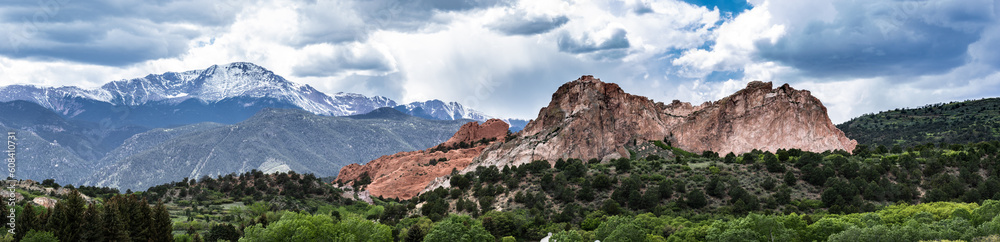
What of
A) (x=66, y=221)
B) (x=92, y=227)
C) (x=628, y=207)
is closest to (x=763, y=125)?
(x=628, y=207)

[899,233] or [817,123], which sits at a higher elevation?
[817,123]

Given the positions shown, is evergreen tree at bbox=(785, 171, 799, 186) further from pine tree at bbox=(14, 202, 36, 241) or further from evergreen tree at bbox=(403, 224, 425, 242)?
pine tree at bbox=(14, 202, 36, 241)

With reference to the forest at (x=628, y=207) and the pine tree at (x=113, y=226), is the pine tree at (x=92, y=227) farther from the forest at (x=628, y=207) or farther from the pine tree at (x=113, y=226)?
the pine tree at (x=113, y=226)

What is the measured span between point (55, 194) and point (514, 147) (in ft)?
282

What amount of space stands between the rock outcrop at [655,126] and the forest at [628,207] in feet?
47.4

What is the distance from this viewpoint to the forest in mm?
71875

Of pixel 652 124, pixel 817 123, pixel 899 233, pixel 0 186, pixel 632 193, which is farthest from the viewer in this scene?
pixel 652 124

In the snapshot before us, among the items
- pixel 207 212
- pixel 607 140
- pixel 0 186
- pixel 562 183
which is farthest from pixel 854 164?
pixel 0 186

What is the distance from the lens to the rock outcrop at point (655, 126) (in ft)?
504

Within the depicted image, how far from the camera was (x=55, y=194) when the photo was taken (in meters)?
Answer: 112

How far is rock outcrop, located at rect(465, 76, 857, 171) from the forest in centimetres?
1446

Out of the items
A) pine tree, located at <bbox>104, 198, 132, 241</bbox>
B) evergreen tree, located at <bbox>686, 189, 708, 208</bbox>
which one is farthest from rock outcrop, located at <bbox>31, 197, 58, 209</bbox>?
evergreen tree, located at <bbox>686, 189, 708, 208</bbox>

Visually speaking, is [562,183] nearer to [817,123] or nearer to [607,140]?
[607,140]

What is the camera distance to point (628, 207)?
103 metres
